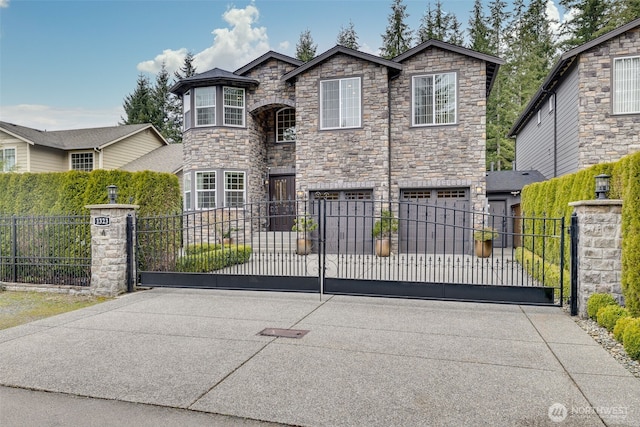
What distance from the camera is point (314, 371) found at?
152 inches

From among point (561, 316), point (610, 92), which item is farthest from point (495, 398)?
point (610, 92)

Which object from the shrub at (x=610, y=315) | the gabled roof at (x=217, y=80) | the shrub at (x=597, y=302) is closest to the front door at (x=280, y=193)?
the gabled roof at (x=217, y=80)

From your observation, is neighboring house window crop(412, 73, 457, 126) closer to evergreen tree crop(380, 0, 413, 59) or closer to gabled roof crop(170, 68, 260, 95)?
gabled roof crop(170, 68, 260, 95)

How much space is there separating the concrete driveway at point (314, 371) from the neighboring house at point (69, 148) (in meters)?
17.2

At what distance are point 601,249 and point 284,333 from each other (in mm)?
4497

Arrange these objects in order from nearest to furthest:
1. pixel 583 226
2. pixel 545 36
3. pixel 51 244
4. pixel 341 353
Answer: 1. pixel 341 353
2. pixel 583 226
3. pixel 51 244
4. pixel 545 36

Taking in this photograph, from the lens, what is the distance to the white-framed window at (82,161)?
69.2 feet

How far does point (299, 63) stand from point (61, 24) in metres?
9.08

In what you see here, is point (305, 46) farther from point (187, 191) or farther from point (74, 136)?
point (187, 191)

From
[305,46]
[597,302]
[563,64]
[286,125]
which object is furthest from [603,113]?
[305,46]

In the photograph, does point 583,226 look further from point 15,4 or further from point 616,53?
point 15,4

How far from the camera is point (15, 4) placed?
13.7 metres

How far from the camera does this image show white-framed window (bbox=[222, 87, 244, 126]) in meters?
15.7

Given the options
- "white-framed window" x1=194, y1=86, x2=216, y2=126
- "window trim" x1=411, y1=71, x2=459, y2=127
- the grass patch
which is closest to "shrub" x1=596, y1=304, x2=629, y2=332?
the grass patch
